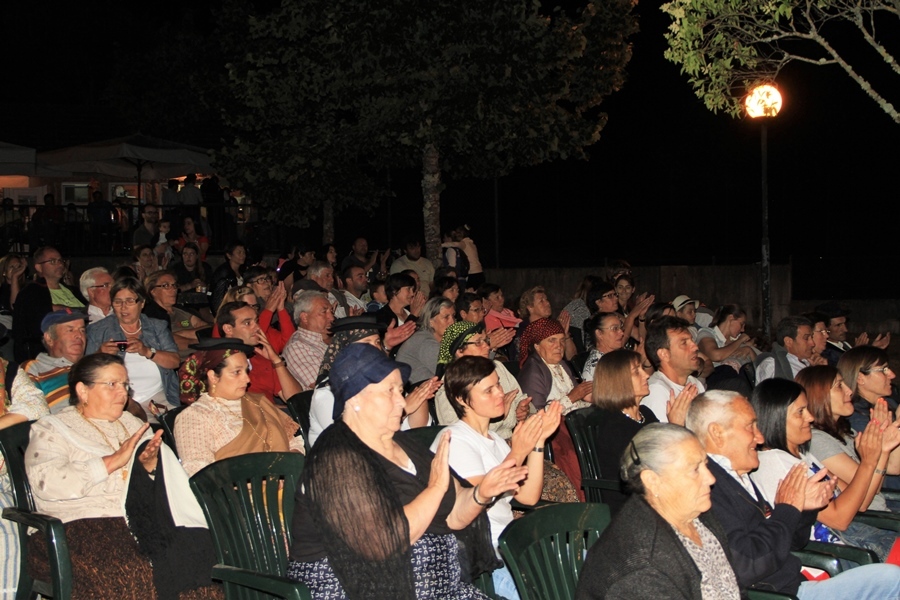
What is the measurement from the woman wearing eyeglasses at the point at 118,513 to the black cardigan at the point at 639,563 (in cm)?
202

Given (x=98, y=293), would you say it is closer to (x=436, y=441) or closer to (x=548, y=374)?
(x=548, y=374)

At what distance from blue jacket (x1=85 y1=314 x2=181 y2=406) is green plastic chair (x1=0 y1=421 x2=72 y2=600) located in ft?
6.54

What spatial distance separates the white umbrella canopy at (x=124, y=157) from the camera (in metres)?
17.6

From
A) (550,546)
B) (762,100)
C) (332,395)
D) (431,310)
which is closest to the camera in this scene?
(550,546)

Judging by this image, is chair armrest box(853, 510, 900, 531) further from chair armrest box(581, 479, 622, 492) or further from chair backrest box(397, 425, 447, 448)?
chair backrest box(397, 425, 447, 448)

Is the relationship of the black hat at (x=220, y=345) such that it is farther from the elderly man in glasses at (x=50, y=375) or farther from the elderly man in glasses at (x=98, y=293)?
the elderly man in glasses at (x=98, y=293)

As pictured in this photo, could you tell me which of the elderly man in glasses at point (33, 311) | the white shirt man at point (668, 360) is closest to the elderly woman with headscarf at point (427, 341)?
the white shirt man at point (668, 360)

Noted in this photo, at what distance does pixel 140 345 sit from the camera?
22.4 ft

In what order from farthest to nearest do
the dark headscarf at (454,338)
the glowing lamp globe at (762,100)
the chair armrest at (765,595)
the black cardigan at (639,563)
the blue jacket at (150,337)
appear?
the glowing lamp globe at (762,100) < the blue jacket at (150,337) < the dark headscarf at (454,338) < the chair armrest at (765,595) < the black cardigan at (639,563)

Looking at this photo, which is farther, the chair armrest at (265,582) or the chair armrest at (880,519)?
the chair armrest at (880,519)

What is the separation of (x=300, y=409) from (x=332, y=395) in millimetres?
1103

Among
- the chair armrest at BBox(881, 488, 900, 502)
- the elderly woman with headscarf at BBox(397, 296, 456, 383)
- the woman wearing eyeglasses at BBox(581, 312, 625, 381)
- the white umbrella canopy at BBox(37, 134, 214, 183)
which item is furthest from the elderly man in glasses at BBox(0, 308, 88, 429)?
the white umbrella canopy at BBox(37, 134, 214, 183)

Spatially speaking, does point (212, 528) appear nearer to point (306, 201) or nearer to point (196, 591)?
point (196, 591)

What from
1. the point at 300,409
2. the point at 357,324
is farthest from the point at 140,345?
the point at 357,324
